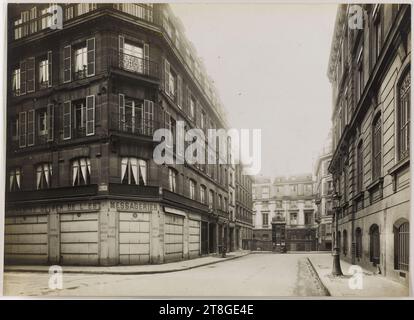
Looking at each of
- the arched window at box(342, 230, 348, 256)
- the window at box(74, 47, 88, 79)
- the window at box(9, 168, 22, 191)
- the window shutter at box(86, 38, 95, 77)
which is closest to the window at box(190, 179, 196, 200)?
the window shutter at box(86, 38, 95, 77)

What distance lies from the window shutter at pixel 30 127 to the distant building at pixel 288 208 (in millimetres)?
5453

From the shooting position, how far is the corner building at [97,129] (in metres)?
9.67

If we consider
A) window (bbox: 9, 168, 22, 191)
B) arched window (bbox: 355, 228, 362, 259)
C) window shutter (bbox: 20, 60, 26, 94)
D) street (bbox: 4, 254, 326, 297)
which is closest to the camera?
street (bbox: 4, 254, 326, 297)

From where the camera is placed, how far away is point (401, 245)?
341 inches

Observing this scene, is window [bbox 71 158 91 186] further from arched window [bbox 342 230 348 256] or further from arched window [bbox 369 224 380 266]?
arched window [bbox 342 230 348 256]

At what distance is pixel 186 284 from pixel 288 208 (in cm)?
316

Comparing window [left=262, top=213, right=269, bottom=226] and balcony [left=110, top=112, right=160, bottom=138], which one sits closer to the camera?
balcony [left=110, top=112, right=160, bottom=138]

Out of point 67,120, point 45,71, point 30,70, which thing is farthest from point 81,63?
point 67,120

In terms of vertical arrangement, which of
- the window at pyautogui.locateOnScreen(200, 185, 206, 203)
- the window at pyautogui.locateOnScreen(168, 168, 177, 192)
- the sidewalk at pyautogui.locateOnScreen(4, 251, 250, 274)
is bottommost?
the sidewalk at pyautogui.locateOnScreen(4, 251, 250, 274)

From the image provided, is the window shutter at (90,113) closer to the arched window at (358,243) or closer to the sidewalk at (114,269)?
the sidewalk at (114,269)

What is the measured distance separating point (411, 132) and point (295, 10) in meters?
3.59

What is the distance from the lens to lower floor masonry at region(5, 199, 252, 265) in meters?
9.60

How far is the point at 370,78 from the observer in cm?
955

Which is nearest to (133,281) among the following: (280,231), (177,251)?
(177,251)
